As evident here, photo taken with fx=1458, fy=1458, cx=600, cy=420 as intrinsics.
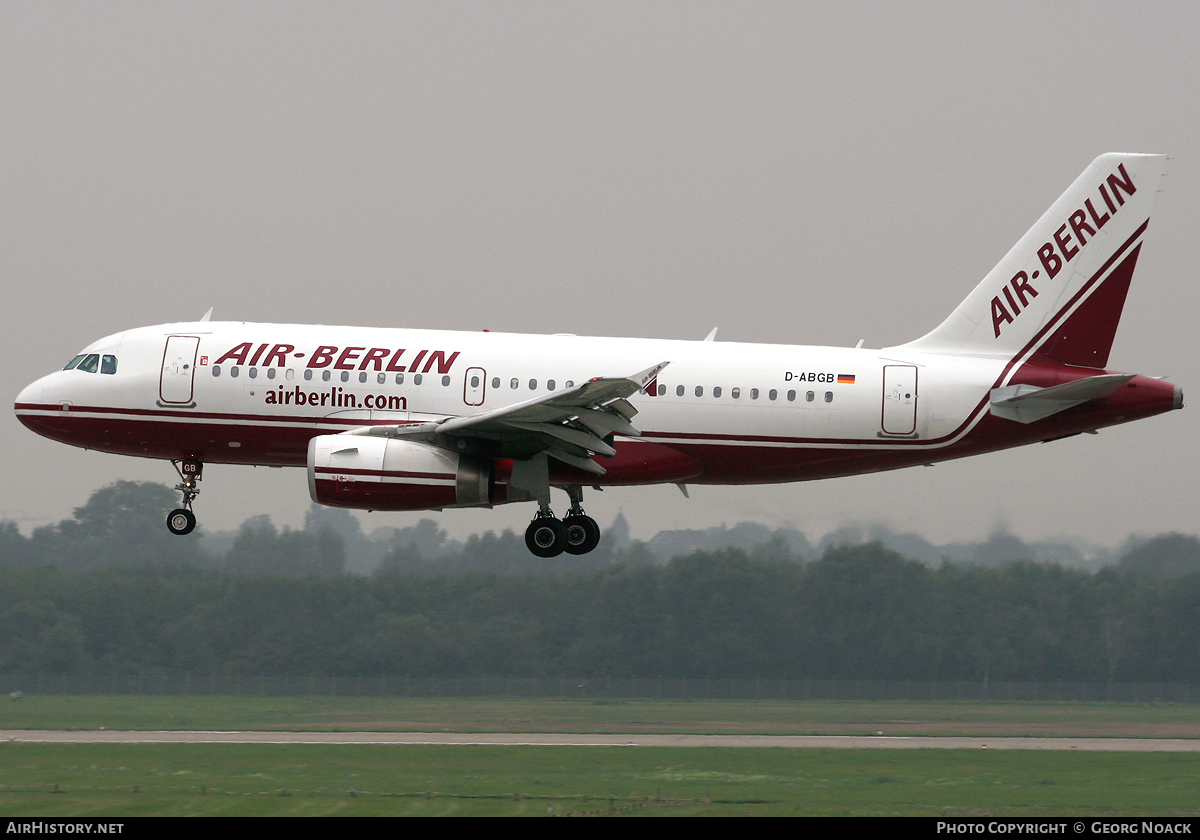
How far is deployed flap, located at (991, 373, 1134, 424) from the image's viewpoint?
33.8m

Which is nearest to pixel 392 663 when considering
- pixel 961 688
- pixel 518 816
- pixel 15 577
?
pixel 15 577

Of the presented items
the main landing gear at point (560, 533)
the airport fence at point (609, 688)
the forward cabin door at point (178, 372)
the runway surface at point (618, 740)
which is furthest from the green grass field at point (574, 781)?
the airport fence at point (609, 688)

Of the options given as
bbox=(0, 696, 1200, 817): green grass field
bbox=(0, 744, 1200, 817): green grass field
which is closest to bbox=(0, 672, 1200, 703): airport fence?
bbox=(0, 696, 1200, 817): green grass field

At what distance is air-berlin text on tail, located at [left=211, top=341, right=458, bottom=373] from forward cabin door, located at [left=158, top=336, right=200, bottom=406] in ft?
2.46

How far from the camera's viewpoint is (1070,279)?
119 ft

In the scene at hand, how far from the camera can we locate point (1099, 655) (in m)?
75.6

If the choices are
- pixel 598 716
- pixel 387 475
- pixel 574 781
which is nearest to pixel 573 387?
pixel 387 475

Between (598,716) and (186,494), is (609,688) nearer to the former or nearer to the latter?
(598,716)

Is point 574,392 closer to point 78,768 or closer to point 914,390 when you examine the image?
point 914,390

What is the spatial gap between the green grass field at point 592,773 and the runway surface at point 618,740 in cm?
145

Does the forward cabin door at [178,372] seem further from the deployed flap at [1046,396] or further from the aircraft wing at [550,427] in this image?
the deployed flap at [1046,396]

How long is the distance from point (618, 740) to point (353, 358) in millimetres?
23022

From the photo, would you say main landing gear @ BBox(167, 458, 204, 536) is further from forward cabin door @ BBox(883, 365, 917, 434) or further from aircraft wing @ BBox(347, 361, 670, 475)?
forward cabin door @ BBox(883, 365, 917, 434)

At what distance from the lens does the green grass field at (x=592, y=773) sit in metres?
39.9
